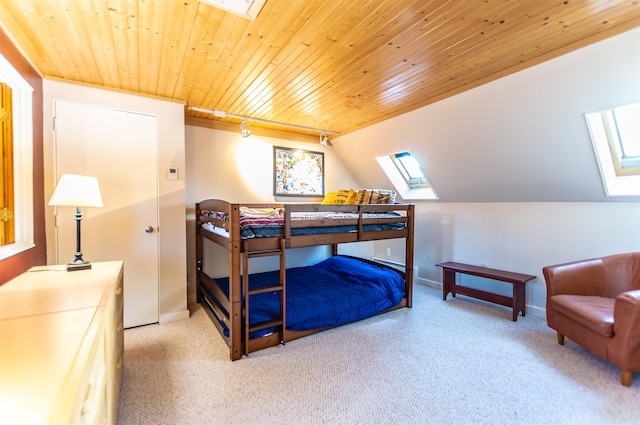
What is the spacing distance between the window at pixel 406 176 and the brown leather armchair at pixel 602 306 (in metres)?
1.95

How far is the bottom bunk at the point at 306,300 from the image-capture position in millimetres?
2475

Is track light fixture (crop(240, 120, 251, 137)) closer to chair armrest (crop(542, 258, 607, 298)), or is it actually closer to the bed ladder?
the bed ladder

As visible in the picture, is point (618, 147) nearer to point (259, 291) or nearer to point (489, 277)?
point (489, 277)

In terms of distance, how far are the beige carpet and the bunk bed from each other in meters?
0.17

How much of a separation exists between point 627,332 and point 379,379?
1.68 metres

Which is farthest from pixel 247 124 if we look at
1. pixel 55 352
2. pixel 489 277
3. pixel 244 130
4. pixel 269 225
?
pixel 489 277

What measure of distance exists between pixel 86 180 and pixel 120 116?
3.68 ft

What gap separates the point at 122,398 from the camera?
182 cm

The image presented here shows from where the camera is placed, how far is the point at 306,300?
9.09ft

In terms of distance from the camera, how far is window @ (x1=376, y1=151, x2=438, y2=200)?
4.34m

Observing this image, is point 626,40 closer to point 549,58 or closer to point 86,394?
point 549,58

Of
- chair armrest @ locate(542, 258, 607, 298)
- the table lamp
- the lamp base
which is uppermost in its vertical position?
the table lamp

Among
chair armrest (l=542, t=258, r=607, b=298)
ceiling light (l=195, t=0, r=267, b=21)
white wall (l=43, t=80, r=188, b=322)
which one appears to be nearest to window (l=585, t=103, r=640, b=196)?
chair armrest (l=542, t=258, r=607, b=298)

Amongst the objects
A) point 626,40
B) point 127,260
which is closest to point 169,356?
point 127,260
